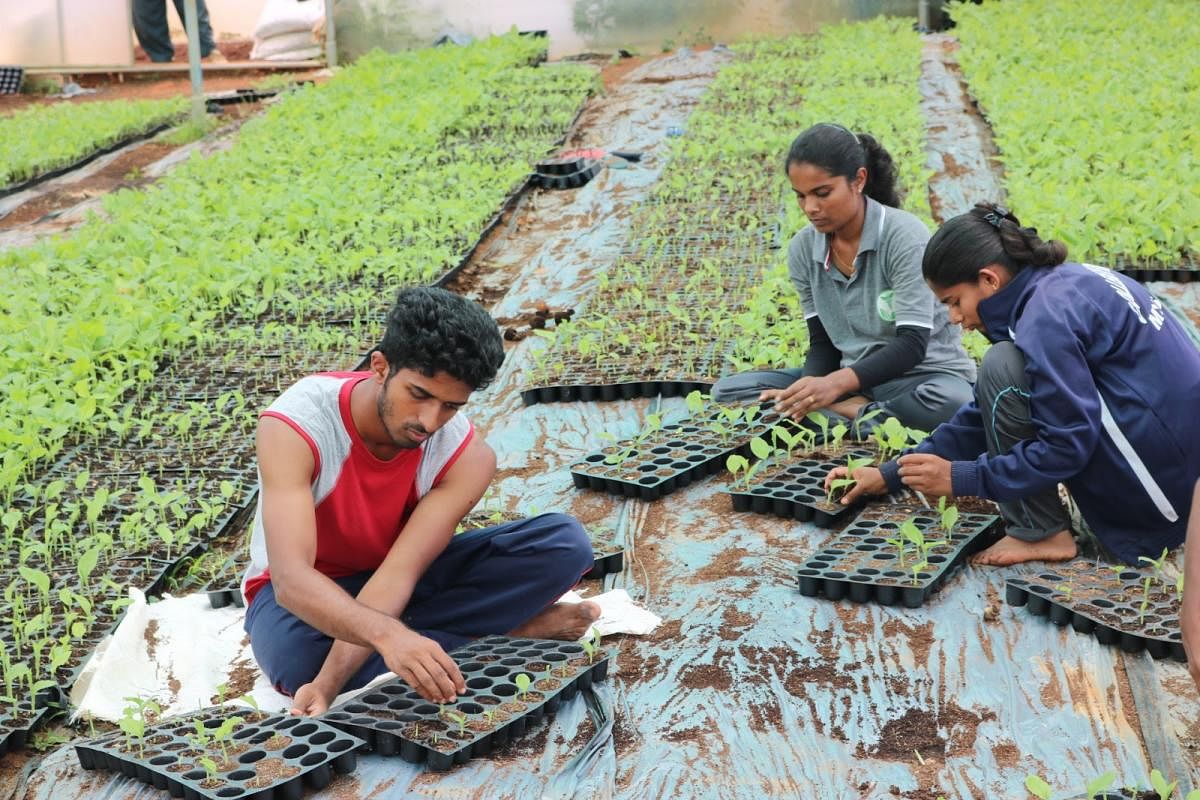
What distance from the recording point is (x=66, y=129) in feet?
35.4

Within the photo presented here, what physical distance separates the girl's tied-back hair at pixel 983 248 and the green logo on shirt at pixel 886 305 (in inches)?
35.2

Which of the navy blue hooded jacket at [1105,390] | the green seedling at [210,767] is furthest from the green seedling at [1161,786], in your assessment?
the green seedling at [210,767]

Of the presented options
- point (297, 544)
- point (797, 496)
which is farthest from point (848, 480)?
point (297, 544)

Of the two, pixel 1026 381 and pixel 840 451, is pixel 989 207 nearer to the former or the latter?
pixel 1026 381

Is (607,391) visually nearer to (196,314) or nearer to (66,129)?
(196,314)

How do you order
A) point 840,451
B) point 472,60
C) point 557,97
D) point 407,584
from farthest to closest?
1. point 472,60
2. point 557,97
3. point 840,451
4. point 407,584

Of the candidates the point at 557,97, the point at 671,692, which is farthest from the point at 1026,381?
the point at 557,97

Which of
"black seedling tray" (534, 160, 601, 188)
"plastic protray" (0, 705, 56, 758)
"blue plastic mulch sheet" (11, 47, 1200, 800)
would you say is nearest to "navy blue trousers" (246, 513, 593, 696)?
"blue plastic mulch sheet" (11, 47, 1200, 800)

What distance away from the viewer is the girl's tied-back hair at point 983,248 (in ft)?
9.64

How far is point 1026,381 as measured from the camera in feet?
9.75

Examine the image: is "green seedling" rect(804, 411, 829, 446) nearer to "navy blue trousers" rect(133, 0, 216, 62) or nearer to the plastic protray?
the plastic protray

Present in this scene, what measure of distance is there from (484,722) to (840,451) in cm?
177

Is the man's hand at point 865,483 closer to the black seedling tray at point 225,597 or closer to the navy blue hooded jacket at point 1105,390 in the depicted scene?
the navy blue hooded jacket at point 1105,390

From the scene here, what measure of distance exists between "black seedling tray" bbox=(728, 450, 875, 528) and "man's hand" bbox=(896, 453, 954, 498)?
301 mm
